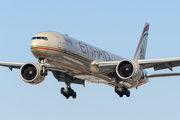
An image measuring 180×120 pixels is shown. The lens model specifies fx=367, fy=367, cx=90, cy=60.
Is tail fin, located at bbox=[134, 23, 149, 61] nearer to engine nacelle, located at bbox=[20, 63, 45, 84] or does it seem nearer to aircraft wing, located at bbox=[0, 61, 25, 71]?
engine nacelle, located at bbox=[20, 63, 45, 84]

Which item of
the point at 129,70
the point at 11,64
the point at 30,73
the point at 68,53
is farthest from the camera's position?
the point at 11,64

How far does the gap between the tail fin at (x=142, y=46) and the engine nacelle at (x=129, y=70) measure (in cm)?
1278

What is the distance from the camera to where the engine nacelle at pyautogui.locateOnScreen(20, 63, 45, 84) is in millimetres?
41188

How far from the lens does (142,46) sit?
2188 inches

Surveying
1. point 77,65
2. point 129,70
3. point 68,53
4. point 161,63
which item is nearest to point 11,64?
point 77,65

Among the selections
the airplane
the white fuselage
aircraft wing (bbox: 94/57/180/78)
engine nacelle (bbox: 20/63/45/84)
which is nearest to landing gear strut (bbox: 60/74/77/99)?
the airplane

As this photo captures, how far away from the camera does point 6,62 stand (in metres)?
45.0

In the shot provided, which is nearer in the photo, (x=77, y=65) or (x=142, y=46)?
(x=77, y=65)

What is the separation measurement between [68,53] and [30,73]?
7238 mm

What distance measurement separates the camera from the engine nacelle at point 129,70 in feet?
125

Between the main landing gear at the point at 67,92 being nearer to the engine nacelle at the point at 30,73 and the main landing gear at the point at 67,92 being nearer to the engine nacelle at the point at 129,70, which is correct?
the engine nacelle at the point at 30,73

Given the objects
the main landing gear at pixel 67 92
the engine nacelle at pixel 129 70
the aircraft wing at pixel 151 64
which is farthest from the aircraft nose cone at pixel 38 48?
the main landing gear at pixel 67 92

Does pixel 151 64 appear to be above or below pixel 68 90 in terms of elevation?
above

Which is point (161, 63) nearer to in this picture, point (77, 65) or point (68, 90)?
point (77, 65)
